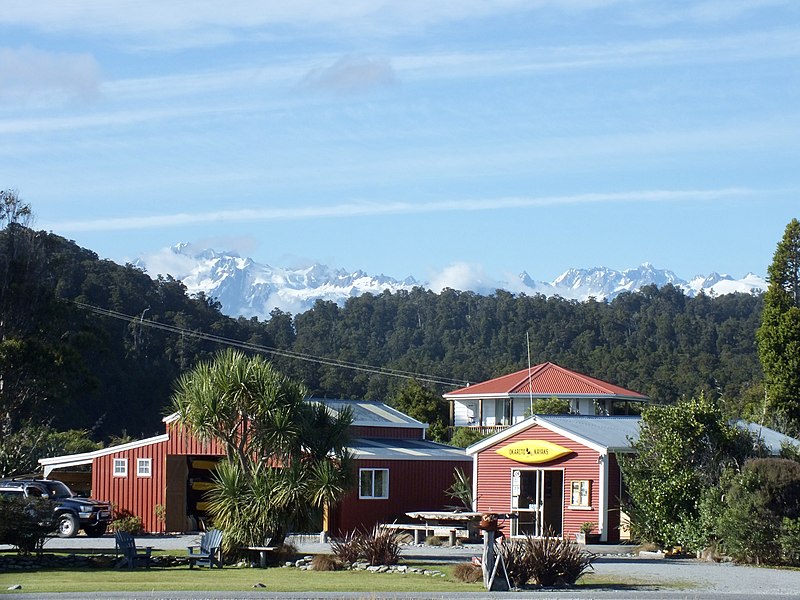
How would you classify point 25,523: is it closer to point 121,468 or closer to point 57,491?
point 57,491

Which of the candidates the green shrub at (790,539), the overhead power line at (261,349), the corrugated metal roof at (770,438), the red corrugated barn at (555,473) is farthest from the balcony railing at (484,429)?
the green shrub at (790,539)

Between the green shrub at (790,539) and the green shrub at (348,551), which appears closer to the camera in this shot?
the green shrub at (348,551)

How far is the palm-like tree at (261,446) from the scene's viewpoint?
29.9 metres

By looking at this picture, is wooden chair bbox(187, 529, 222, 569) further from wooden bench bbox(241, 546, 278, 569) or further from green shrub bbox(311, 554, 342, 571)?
green shrub bbox(311, 554, 342, 571)

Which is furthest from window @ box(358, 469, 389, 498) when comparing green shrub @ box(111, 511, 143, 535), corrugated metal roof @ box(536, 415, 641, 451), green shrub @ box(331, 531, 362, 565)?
green shrub @ box(331, 531, 362, 565)

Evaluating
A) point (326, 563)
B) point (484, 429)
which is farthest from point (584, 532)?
point (484, 429)

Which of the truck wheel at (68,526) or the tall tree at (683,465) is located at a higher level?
the tall tree at (683,465)

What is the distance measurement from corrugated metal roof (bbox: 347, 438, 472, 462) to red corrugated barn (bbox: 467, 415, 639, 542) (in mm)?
2060

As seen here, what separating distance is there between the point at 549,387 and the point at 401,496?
33210 millimetres

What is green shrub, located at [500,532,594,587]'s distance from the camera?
79.9ft

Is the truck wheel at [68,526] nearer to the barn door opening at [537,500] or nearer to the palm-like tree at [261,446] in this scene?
the palm-like tree at [261,446]

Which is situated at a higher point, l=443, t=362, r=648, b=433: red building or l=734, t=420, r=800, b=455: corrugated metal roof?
l=443, t=362, r=648, b=433: red building

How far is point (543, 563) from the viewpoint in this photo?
24.4m

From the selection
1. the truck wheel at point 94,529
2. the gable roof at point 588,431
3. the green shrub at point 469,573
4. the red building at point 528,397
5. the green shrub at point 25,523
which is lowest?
the truck wheel at point 94,529
